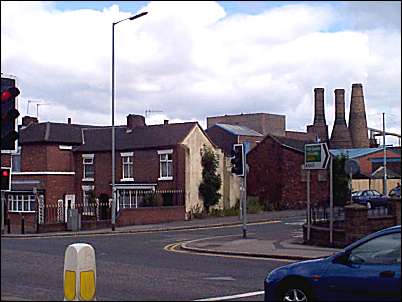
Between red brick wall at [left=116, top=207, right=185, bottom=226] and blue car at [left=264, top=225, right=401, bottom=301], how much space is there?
32295 mm

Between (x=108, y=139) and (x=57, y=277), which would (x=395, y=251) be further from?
(x=108, y=139)

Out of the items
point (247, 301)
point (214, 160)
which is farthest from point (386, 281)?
point (214, 160)

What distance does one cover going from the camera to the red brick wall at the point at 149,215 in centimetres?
4278

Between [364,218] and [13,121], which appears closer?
[13,121]

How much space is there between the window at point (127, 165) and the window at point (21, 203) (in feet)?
21.7

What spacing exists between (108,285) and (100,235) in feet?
67.3

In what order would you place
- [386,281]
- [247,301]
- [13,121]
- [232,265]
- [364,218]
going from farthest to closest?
[364,218]
[232,265]
[247,301]
[13,121]
[386,281]

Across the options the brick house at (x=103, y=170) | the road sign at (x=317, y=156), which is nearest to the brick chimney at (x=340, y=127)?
the brick house at (x=103, y=170)

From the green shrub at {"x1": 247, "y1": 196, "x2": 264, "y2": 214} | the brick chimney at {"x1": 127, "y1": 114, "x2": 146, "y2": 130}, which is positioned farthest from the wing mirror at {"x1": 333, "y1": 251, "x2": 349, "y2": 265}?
the brick chimney at {"x1": 127, "y1": 114, "x2": 146, "y2": 130}

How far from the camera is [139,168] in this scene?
50.3 meters

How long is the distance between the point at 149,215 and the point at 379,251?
114 feet

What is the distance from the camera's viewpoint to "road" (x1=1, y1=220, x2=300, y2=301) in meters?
14.0

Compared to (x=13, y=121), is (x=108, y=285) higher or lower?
lower

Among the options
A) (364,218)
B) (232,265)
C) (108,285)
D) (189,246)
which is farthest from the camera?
(189,246)
